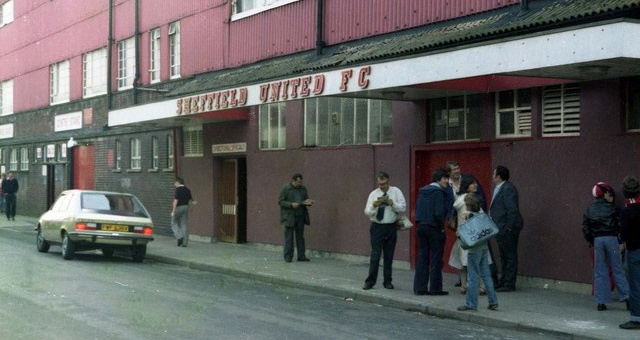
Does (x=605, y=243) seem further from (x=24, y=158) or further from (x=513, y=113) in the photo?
(x=24, y=158)

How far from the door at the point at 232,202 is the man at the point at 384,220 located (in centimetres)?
933

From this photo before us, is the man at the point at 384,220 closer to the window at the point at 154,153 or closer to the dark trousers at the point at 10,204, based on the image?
the window at the point at 154,153

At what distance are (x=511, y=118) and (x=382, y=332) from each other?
17.4 ft

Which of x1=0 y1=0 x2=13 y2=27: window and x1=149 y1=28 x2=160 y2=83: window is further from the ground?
x1=0 y1=0 x2=13 y2=27: window

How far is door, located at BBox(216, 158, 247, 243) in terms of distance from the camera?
2225 centimetres

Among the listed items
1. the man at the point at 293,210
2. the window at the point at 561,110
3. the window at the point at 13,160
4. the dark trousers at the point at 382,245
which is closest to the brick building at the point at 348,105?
the window at the point at 561,110

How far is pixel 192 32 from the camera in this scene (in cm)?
2441

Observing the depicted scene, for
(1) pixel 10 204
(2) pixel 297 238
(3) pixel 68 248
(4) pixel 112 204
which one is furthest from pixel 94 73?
(2) pixel 297 238

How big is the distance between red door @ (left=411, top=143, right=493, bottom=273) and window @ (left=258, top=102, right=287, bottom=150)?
4.84m

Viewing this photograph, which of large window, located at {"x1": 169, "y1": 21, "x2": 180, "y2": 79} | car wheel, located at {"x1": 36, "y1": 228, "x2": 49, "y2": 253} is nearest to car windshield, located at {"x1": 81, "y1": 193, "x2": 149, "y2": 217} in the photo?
car wheel, located at {"x1": 36, "y1": 228, "x2": 49, "y2": 253}

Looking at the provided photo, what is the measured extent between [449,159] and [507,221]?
2712 mm

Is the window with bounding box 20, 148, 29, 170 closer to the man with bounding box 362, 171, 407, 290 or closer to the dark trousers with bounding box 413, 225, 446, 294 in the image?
the man with bounding box 362, 171, 407, 290

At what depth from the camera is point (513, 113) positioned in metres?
13.9

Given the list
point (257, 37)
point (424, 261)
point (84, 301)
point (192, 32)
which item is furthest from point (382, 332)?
point (192, 32)
